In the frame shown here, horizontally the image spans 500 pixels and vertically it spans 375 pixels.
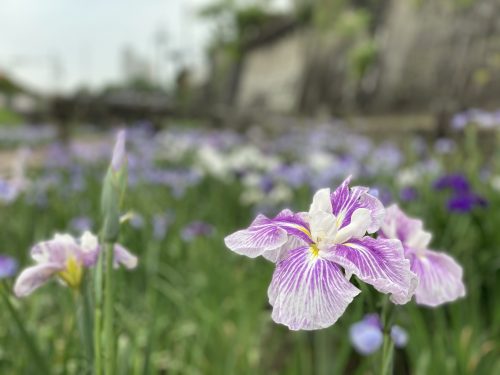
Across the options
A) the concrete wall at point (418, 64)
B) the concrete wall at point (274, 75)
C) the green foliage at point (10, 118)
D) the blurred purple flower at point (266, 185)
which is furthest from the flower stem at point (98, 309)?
the green foliage at point (10, 118)

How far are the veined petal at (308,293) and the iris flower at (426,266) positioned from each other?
17 centimetres

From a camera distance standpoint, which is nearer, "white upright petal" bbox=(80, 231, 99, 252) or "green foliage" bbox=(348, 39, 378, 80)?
"white upright petal" bbox=(80, 231, 99, 252)

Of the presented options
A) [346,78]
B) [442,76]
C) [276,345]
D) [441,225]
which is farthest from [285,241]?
[346,78]

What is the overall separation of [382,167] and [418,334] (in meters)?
2.17

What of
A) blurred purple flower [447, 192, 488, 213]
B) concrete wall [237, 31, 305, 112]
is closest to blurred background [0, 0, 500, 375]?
blurred purple flower [447, 192, 488, 213]

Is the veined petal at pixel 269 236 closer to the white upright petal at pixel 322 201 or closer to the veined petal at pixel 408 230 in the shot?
the white upright petal at pixel 322 201

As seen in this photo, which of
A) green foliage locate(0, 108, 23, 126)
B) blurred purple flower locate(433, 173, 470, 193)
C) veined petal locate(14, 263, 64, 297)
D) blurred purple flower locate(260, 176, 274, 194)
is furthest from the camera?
green foliage locate(0, 108, 23, 126)

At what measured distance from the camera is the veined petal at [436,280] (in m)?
0.73

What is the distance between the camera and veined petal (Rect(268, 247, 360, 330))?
546 millimetres

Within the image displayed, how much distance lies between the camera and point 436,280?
0.74m

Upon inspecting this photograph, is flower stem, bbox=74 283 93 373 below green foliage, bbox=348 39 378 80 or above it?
below

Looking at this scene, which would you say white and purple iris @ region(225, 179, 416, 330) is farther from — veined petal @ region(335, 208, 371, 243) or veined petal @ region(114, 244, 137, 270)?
veined petal @ region(114, 244, 137, 270)

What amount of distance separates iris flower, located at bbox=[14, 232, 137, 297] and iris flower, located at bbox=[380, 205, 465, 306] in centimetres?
36

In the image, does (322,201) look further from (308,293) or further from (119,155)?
→ (119,155)
